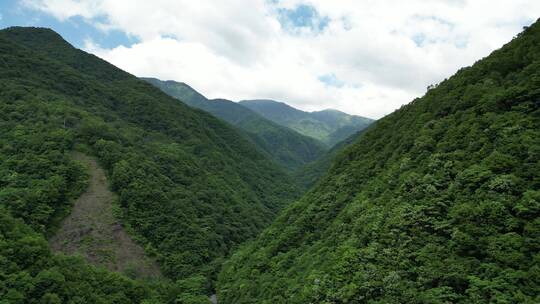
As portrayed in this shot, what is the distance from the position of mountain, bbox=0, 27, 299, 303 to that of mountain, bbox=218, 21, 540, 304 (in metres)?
18.5

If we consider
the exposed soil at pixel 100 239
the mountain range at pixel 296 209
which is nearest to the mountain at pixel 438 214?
the mountain range at pixel 296 209

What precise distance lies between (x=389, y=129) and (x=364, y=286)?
110ft

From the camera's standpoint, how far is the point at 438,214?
97.1ft

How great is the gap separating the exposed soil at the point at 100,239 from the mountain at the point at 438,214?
1839 centimetres

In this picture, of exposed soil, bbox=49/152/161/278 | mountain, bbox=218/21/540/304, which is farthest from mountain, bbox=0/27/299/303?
mountain, bbox=218/21/540/304

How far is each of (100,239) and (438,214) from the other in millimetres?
54297

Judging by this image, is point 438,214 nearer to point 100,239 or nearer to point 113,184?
point 100,239

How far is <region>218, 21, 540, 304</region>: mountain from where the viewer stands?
23484 mm

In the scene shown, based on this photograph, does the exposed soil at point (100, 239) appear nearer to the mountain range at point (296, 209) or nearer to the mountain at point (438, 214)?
the mountain range at point (296, 209)

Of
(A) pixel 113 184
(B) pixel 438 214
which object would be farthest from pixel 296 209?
(A) pixel 113 184

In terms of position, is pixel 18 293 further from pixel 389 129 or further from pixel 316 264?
pixel 389 129

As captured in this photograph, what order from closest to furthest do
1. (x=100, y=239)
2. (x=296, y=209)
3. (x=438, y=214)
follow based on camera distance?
1. (x=438, y=214)
2. (x=296, y=209)
3. (x=100, y=239)

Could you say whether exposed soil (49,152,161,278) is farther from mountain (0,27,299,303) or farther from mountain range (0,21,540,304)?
mountain (0,27,299,303)

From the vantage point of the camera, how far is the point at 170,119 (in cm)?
12662
